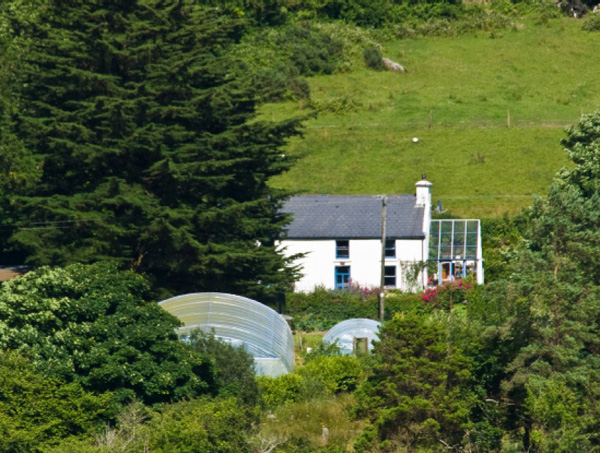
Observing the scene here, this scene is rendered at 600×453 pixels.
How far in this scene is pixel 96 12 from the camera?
44.1 m

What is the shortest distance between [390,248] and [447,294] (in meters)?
6.49

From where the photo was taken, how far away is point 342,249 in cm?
5700

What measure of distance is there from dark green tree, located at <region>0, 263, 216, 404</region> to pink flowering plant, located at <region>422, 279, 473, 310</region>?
23031 millimetres

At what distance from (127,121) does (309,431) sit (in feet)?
61.9

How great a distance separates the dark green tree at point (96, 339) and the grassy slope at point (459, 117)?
34.1m

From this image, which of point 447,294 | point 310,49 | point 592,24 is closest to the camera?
point 447,294

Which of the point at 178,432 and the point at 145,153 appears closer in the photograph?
the point at 178,432

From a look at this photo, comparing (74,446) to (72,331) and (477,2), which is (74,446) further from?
(477,2)

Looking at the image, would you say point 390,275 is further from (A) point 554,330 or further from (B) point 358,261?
→ (A) point 554,330

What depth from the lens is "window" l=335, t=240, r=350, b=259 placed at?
56906 mm

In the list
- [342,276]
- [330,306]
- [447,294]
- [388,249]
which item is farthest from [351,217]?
[447,294]

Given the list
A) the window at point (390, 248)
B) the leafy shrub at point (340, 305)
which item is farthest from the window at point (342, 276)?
the leafy shrub at point (340, 305)

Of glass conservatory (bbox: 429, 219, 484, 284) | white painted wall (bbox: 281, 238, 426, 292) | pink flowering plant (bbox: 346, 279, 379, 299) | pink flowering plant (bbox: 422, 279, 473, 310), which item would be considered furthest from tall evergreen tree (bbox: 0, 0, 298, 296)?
glass conservatory (bbox: 429, 219, 484, 284)

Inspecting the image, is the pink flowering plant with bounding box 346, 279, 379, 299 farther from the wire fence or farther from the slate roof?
the wire fence
